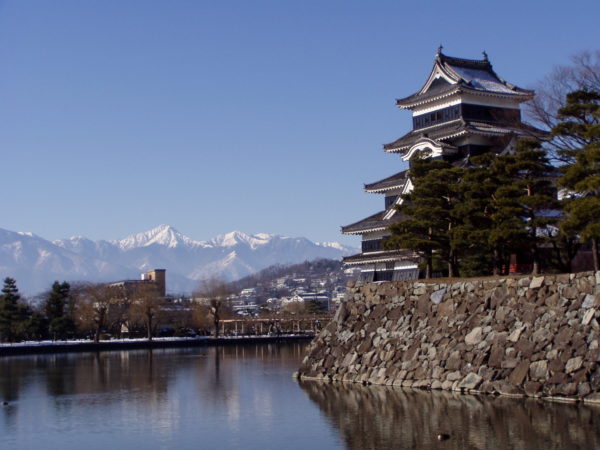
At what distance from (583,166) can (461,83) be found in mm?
12033

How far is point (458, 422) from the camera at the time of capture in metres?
17.9

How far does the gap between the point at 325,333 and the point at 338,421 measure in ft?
28.4

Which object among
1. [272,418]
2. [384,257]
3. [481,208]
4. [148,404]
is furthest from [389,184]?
[272,418]

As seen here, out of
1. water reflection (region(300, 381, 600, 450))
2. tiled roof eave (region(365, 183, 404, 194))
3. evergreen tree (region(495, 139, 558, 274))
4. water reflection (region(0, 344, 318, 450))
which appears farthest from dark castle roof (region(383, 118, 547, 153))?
water reflection (region(300, 381, 600, 450))

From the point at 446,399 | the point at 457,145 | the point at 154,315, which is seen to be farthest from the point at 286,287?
the point at 446,399

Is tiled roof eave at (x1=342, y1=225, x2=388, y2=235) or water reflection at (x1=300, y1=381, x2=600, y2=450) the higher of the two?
tiled roof eave at (x1=342, y1=225, x2=388, y2=235)

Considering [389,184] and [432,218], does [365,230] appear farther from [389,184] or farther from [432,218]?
[432,218]

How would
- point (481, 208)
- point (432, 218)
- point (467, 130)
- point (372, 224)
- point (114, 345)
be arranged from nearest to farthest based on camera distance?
point (481, 208) < point (432, 218) < point (467, 130) < point (372, 224) < point (114, 345)

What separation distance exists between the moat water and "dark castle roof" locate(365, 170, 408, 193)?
35.6 ft

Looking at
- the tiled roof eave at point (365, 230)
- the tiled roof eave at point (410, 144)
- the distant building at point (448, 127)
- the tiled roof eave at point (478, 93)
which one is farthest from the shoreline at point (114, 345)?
the tiled roof eave at point (478, 93)

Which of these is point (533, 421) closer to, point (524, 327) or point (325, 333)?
point (524, 327)

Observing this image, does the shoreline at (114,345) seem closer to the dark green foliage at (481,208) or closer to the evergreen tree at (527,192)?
the dark green foliage at (481,208)

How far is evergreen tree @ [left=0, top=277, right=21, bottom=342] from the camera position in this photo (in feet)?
194

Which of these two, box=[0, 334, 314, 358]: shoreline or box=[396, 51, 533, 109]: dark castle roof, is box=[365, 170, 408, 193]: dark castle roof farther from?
box=[0, 334, 314, 358]: shoreline
